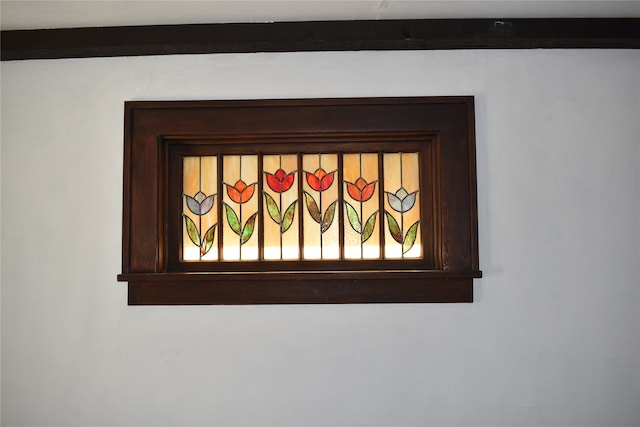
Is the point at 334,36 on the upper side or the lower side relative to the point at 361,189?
upper

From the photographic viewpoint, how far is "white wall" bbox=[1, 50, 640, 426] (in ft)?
7.06

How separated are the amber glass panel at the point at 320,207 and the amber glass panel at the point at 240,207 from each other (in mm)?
202

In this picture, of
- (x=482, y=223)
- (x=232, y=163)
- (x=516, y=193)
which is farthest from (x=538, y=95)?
(x=232, y=163)

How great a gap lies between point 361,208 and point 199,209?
2.15 feet

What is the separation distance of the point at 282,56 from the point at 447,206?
2.81 ft

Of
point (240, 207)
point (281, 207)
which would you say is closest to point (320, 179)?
point (281, 207)

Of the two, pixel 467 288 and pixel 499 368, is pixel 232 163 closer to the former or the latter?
pixel 467 288

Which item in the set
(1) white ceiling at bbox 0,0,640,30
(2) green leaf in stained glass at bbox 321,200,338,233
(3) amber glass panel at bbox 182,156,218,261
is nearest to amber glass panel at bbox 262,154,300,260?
(2) green leaf in stained glass at bbox 321,200,338,233

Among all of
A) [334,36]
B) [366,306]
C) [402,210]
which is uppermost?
[334,36]

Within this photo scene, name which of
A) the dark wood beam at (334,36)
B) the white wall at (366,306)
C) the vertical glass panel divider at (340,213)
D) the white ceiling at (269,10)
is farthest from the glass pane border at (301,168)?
the white ceiling at (269,10)

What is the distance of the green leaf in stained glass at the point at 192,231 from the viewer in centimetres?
233

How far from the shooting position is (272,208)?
7.61 feet

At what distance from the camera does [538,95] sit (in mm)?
2209

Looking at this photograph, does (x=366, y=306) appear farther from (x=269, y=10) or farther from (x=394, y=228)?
(x=269, y=10)
